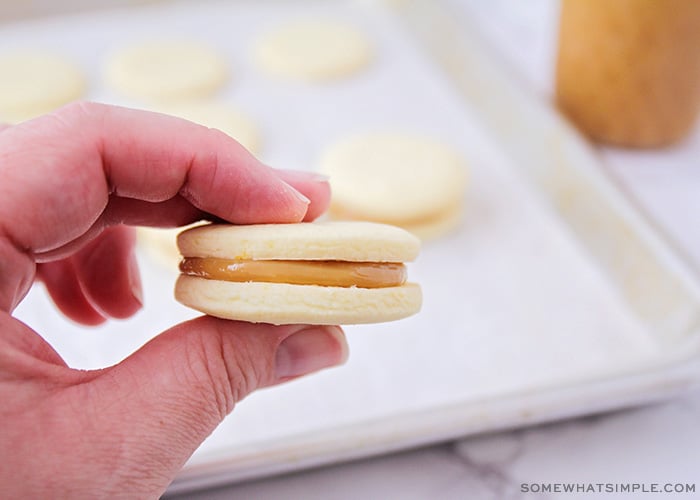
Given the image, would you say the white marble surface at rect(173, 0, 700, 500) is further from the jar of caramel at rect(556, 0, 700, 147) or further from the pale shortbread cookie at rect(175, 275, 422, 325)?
the jar of caramel at rect(556, 0, 700, 147)

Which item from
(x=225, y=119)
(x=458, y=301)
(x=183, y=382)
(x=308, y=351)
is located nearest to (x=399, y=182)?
(x=458, y=301)

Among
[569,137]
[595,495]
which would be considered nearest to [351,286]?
[595,495]

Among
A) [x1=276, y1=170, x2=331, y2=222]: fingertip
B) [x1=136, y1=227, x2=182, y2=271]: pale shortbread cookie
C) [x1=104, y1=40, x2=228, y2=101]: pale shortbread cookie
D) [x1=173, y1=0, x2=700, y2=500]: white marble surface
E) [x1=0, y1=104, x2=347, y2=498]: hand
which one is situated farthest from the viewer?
[x1=104, y1=40, x2=228, y2=101]: pale shortbread cookie

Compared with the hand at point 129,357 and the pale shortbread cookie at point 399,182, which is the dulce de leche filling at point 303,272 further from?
the pale shortbread cookie at point 399,182

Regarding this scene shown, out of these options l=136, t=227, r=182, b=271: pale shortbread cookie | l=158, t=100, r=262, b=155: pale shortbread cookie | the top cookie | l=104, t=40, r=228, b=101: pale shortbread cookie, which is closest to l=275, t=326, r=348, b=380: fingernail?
the top cookie

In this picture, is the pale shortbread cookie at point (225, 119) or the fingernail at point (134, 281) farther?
the pale shortbread cookie at point (225, 119)

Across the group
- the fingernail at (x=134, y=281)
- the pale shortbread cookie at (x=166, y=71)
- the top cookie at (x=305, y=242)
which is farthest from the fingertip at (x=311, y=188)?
the pale shortbread cookie at (x=166, y=71)

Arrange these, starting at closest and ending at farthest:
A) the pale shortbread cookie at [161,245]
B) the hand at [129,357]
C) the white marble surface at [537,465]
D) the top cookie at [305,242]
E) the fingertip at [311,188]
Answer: the hand at [129,357]
the top cookie at [305,242]
the fingertip at [311,188]
the white marble surface at [537,465]
the pale shortbread cookie at [161,245]
